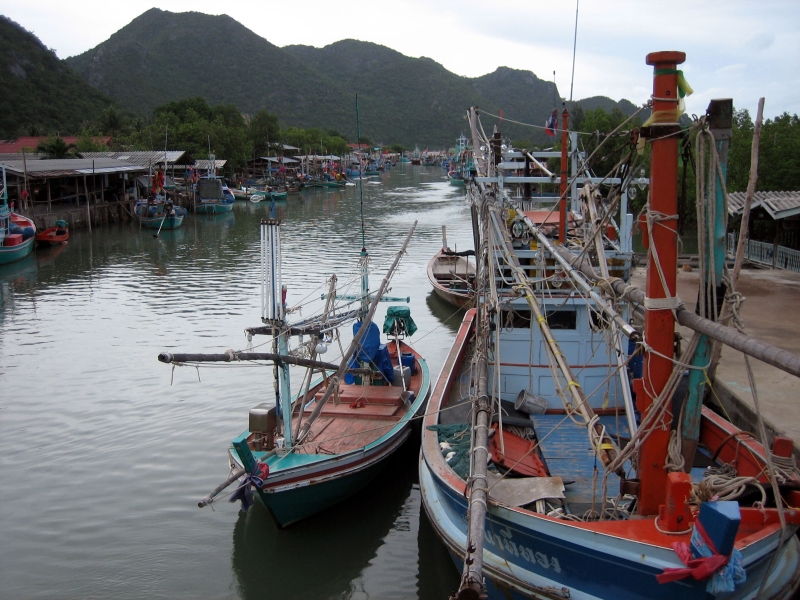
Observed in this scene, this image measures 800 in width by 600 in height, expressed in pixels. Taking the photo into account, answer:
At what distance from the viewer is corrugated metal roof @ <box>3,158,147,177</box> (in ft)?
130

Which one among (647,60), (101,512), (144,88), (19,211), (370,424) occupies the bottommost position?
(101,512)

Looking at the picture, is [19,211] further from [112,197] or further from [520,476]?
[520,476]

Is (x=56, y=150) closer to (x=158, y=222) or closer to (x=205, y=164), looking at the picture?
(x=205, y=164)

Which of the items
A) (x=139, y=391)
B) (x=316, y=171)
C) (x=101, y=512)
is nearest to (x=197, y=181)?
(x=316, y=171)

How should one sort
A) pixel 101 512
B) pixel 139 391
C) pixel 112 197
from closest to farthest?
pixel 101 512 < pixel 139 391 < pixel 112 197

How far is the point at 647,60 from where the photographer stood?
5.96m

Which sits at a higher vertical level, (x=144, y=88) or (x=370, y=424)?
(x=144, y=88)

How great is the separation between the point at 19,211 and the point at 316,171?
6050cm

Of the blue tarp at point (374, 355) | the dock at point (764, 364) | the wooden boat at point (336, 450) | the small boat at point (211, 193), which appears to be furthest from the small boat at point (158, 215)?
the wooden boat at point (336, 450)

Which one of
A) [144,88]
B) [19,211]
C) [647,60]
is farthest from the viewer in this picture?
→ [144,88]

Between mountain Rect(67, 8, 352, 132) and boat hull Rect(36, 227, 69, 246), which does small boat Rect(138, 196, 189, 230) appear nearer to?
boat hull Rect(36, 227, 69, 246)

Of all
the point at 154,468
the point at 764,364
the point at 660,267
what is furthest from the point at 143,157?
the point at 660,267

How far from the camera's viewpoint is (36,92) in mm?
88062

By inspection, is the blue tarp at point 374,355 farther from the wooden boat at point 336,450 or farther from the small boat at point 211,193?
the small boat at point 211,193
